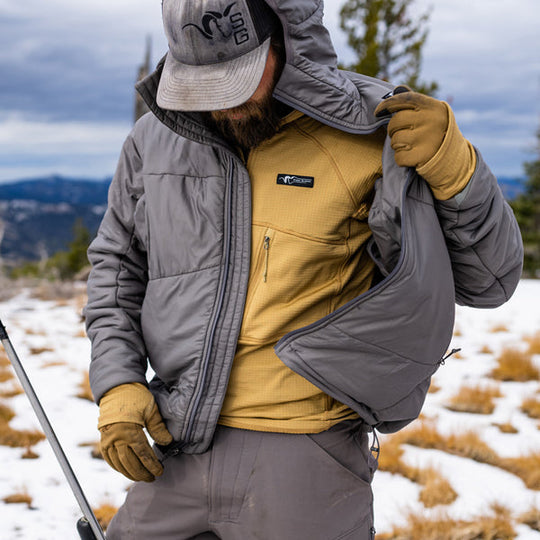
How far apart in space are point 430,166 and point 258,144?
51 centimetres

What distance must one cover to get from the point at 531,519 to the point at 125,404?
2.35m

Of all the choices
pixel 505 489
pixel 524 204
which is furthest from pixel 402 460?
pixel 524 204

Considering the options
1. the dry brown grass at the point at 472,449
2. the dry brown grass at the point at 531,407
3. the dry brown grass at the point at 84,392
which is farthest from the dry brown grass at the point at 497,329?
the dry brown grass at the point at 84,392

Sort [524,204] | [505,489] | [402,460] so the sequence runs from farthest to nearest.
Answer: [524,204] < [402,460] < [505,489]

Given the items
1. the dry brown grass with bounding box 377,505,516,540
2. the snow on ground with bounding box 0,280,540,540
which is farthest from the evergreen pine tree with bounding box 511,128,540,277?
the dry brown grass with bounding box 377,505,516,540

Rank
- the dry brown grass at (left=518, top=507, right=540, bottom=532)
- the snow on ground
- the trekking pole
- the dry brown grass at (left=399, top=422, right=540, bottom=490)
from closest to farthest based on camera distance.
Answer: the trekking pole < the dry brown grass at (left=518, top=507, right=540, bottom=532) < the snow on ground < the dry brown grass at (left=399, top=422, right=540, bottom=490)

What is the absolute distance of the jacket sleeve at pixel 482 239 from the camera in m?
1.42

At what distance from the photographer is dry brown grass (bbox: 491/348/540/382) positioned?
5.22 metres

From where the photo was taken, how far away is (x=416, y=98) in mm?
1389

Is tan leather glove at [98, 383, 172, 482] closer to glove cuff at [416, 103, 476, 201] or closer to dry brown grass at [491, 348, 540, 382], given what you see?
glove cuff at [416, 103, 476, 201]

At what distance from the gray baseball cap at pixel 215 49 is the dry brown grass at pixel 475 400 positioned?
373cm

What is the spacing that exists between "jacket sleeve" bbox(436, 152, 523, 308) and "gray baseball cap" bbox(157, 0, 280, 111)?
0.59 metres

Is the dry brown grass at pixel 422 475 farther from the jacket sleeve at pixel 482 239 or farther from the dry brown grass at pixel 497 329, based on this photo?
the dry brown grass at pixel 497 329

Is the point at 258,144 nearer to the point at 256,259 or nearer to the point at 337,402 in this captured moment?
the point at 256,259
